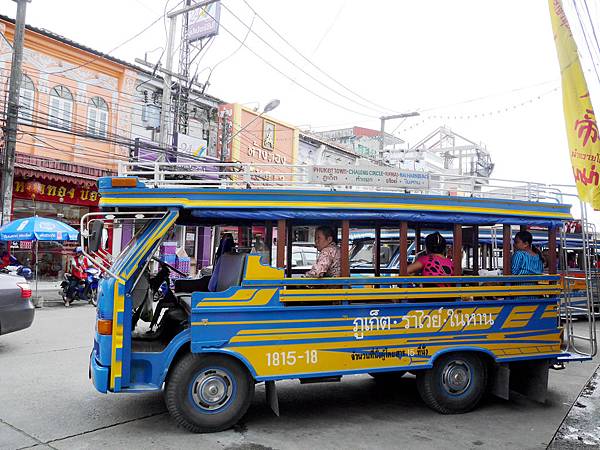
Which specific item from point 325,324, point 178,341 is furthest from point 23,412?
point 325,324

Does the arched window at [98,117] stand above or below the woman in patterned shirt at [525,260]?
above

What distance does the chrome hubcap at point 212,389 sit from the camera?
4469 millimetres

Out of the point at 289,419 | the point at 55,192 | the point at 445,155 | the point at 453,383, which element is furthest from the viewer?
the point at 445,155

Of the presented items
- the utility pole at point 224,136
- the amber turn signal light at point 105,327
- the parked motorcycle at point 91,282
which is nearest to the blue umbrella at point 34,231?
the parked motorcycle at point 91,282

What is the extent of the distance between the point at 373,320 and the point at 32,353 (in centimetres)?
561

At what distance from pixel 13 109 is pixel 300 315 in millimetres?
12180

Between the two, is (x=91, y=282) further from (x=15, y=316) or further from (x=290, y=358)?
(x=290, y=358)

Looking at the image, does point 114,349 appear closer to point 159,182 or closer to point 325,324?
point 159,182

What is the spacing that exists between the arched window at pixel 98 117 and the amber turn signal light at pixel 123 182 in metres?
14.5

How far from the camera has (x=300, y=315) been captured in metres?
4.62

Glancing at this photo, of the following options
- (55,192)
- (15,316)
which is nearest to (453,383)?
Result: (15,316)

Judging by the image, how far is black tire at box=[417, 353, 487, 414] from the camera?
5.16 meters

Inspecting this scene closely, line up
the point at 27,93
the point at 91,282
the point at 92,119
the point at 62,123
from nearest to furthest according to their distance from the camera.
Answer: the point at 91,282 → the point at 27,93 → the point at 62,123 → the point at 92,119

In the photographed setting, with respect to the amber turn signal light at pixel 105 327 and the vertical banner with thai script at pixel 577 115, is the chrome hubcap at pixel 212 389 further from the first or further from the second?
the vertical banner with thai script at pixel 577 115
